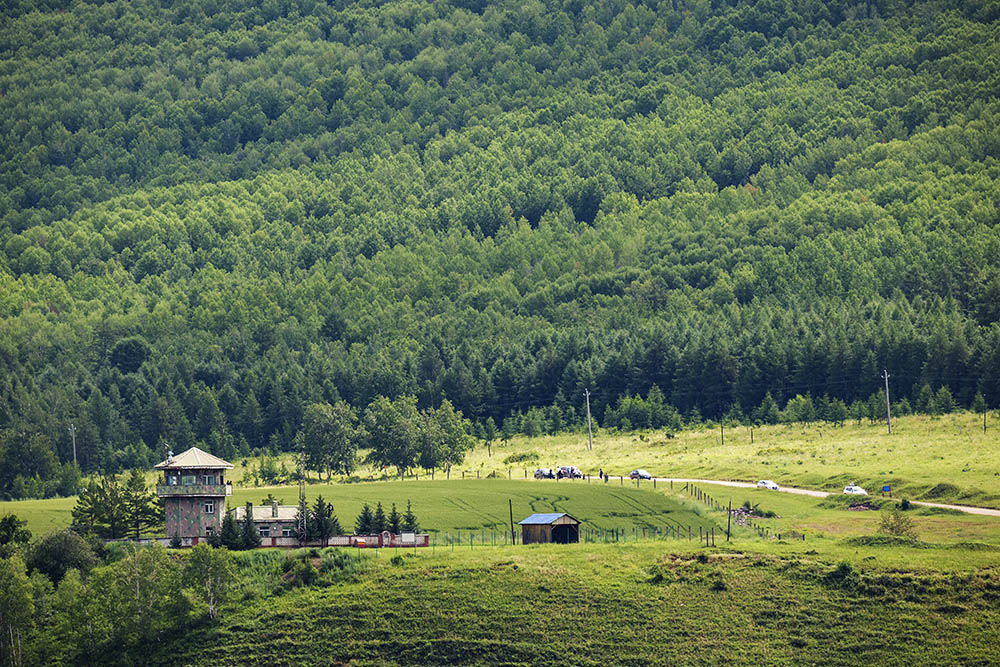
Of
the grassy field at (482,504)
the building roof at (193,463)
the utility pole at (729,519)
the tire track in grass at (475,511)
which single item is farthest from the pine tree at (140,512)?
the utility pole at (729,519)

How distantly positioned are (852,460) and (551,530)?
4792 centimetres

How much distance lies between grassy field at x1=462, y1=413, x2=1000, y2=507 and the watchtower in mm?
51044

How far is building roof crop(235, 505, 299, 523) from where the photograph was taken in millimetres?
136250

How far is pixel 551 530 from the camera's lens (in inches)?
5335

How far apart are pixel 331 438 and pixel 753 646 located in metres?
81.9

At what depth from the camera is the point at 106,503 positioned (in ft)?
444

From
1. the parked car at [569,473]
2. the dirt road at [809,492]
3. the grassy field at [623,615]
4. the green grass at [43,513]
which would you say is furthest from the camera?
the parked car at [569,473]

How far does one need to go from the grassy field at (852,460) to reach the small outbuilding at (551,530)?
33383mm

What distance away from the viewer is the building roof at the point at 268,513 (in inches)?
5364

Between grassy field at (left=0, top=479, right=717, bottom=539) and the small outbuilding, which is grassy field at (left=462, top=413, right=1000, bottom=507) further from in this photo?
the small outbuilding

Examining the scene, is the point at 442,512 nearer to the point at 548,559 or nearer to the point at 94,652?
the point at 548,559

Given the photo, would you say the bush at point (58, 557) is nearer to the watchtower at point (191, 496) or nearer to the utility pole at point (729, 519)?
the watchtower at point (191, 496)

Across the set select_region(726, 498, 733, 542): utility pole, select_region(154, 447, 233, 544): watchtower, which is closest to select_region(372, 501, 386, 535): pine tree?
select_region(154, 447, 233, 544): watchtower

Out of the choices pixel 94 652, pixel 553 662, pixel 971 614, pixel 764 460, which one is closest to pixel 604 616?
pixel 553 662
